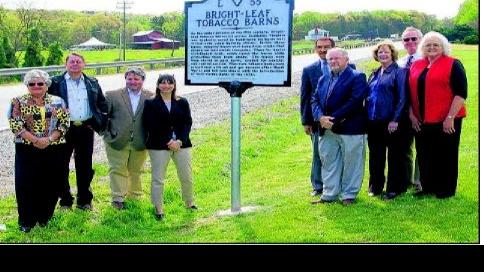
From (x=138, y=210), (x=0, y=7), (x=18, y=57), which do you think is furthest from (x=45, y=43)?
(x=138, y=210)

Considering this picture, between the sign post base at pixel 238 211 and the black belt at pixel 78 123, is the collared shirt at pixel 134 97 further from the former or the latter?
the sign post base at pixel 238 211

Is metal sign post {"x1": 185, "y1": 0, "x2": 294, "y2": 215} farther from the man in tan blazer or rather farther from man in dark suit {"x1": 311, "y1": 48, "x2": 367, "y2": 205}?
the man in tan blazer

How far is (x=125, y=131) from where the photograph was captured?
Result: 731cm

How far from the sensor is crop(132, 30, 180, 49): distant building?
27.7 meters

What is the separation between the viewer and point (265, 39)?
6.95m

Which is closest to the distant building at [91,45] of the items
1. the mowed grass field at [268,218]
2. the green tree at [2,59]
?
the green tree at [2,59]

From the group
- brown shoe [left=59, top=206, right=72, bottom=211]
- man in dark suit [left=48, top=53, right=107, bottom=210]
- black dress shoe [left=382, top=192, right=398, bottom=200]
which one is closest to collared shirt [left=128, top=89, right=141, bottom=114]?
man in dark suit [left=48, top=53, right=107, bottom=210]

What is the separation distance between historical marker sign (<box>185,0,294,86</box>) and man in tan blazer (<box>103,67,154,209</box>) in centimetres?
58

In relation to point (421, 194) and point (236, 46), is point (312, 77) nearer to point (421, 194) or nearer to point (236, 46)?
point (236, 46)

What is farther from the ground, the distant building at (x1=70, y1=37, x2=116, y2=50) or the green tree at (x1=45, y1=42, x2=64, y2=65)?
the distant building at (x1=70, y1=37, x2=116, y2=50)

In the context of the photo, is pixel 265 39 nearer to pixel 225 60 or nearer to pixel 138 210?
pixel 225 60

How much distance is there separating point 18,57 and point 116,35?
412 centimetres
